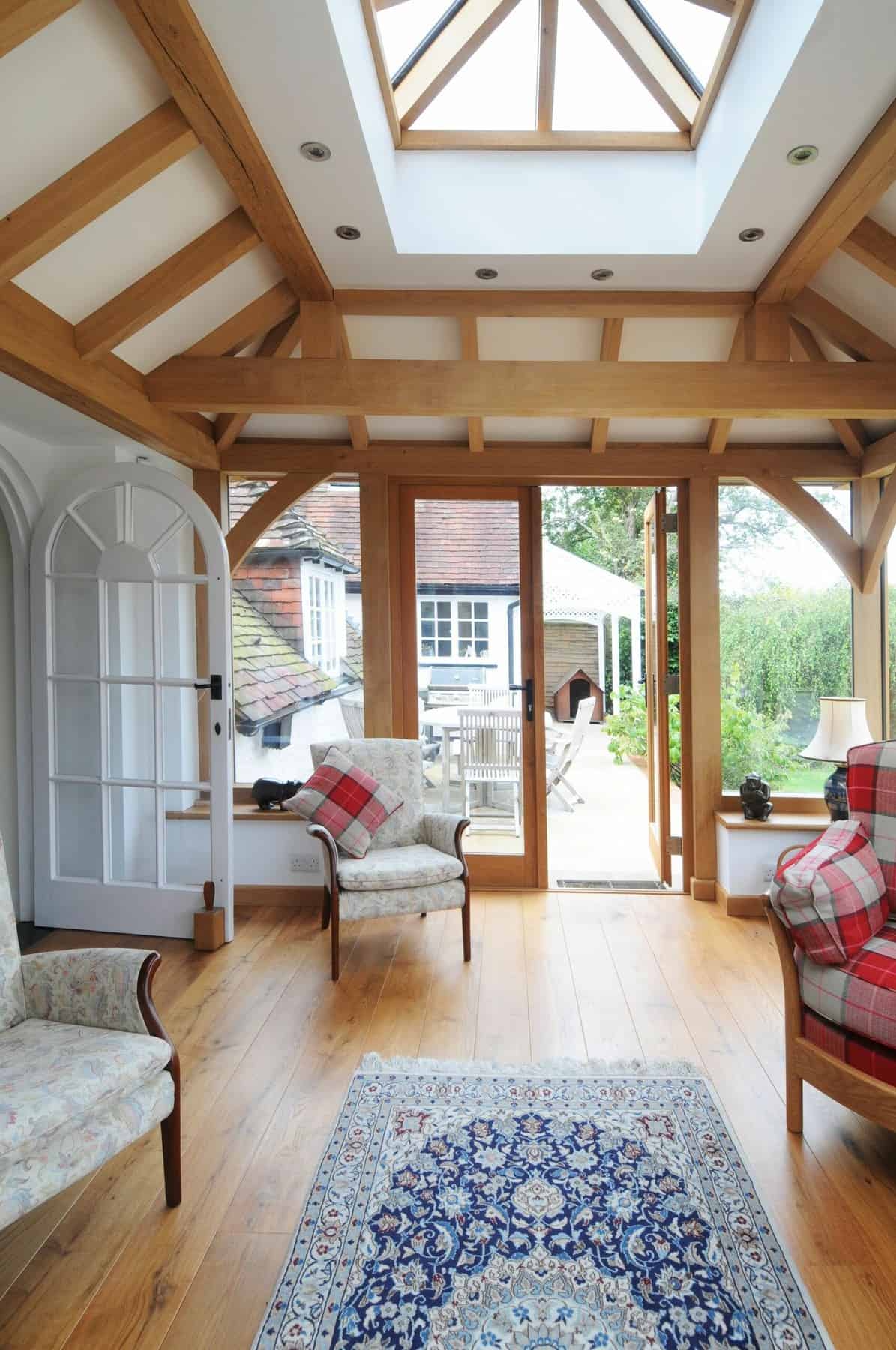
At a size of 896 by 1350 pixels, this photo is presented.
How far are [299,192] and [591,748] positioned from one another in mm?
7244

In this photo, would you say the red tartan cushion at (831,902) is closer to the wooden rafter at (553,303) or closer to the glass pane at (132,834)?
the wooden rafter at (553,303)

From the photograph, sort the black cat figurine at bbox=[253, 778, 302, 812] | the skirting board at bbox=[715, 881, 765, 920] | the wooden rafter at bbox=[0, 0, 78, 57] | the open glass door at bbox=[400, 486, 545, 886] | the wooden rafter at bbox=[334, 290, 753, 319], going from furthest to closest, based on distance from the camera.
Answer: the open glass door at bbox=[400, 486, 545, 886] < the black cat figurine at bbox=[253, 778, 302, 812] < the skirting board at bbox=[715, 881, 765, 920] < the wooden rafter at bbox=[334, 290, 753, 319] < the wooden rafter at bbox=[0, 0, 78, 57]

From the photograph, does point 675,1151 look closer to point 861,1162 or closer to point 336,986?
point 861,1162

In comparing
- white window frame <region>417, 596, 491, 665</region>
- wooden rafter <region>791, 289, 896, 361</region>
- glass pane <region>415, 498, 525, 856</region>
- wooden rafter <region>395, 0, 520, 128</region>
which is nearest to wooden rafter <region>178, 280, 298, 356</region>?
wooden rafter <region>395, 0, 520, 128</region>

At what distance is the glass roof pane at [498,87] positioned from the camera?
2.73m

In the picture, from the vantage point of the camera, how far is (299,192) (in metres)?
2.66

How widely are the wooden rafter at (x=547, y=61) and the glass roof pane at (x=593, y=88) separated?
0.02m

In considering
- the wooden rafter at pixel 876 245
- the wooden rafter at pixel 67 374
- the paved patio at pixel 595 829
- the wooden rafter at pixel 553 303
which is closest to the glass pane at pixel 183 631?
the wooden rafter at pixel 67 374

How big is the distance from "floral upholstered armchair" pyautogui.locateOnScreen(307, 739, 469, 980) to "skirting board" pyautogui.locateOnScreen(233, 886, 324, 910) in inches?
14.7

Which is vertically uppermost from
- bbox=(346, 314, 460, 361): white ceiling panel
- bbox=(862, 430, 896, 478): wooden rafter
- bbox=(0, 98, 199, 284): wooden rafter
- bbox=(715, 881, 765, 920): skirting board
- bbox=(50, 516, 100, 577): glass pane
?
bbox=(346, 314, 460, 361): white ceiling panel

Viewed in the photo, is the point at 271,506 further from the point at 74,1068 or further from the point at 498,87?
the point at 74,1068

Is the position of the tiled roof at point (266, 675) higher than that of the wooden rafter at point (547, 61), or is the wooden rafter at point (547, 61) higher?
the wooden rafter at point (547, 61)

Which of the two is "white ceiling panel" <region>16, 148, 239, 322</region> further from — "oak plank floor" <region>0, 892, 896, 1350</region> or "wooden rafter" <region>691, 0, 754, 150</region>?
"oak plank floor" <region>0, 892, 896, 1350</region>

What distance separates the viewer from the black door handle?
466 centimetres
